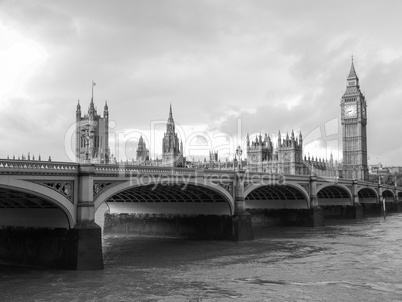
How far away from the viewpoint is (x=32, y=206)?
87.7 feet

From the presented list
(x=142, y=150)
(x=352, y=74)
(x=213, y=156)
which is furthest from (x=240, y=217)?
(x=352, y=74)

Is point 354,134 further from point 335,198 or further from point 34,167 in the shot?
point 34,167

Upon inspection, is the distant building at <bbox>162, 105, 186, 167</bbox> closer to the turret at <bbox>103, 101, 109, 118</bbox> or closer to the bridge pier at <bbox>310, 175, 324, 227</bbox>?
the turret at <bbox>103, 101, 109, 118</bbox>

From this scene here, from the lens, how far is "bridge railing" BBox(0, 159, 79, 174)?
21.4m

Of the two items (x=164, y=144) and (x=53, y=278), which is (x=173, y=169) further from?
(x=164, y=144)

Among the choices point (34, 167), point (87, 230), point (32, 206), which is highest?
point (34, 167)

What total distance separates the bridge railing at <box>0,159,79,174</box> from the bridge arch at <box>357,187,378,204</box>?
63.5 meters

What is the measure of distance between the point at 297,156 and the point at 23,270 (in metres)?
89.1

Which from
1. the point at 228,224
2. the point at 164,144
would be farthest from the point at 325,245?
the point at 164,144

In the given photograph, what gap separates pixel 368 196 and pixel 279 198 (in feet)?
115

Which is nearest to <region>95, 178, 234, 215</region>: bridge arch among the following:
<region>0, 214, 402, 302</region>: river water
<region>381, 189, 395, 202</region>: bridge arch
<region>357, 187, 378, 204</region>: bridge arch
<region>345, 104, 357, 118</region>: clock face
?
<region>0, 214, 402, 302</region>: river water

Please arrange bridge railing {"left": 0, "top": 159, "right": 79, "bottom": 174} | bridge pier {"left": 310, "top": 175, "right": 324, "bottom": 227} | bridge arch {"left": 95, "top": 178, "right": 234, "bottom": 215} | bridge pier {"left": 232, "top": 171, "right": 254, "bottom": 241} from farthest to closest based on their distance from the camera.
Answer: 1. bridge pier {"left": 310, "top": 175, "right": 324, "bottom": 227}
2. bridge pier {"left": 232, "top": 171, "right": 254, "bottom": 241}
3. bridge arch {"left": 95, "top": 178, "right": 234, "bottom": 215}
4. bridge railing {"left": 0, "top": 159, "right": 79, "bottom": 174}

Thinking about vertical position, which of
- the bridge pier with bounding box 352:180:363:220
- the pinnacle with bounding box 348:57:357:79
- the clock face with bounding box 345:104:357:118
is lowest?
the bridge pier with bounding box 352:180:363:220

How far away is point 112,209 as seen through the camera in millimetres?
44688
